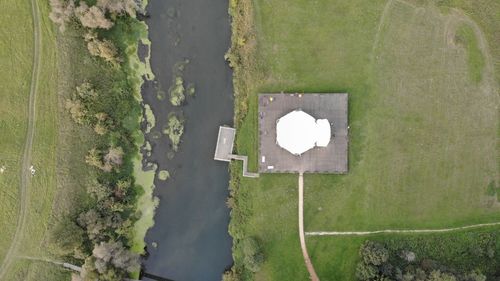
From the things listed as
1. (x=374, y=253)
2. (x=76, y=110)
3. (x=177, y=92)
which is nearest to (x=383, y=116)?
(x=374, y=253)

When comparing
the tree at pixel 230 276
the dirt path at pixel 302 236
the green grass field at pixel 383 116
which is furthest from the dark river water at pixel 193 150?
the dirt path at pixel 302 236

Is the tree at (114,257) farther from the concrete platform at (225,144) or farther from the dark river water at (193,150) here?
the concrete platform at (225,144)

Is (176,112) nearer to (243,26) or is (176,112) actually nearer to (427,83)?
(243,26)

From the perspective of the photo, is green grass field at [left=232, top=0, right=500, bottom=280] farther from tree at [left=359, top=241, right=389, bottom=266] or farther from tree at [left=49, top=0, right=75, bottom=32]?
tree at [left=49, top=0, right=75, bottom=32]

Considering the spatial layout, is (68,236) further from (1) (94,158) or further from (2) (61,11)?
(2) (61,11)

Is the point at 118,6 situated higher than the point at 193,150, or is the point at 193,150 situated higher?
the point at 118,6

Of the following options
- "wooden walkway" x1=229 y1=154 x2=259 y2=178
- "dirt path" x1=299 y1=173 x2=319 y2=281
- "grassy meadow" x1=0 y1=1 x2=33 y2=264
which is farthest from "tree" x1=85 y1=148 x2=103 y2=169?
"dirt path" x1=299 y1=173 x2=319 y2=281
